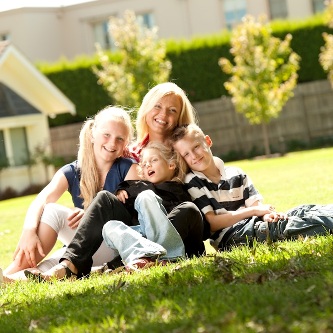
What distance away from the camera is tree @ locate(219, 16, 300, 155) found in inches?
1108

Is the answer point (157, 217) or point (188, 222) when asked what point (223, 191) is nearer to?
point (188, 222)

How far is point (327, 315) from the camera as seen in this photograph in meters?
4.12

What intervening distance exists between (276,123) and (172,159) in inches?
933

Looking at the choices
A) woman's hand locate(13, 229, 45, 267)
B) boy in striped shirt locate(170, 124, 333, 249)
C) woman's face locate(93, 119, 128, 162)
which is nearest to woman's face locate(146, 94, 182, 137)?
boy in striped shirt locate(170, 124, 333, 249)

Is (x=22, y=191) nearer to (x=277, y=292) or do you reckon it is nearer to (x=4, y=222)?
(x=4, y=222)

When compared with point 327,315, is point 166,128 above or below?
above

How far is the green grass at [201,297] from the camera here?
4273 mm

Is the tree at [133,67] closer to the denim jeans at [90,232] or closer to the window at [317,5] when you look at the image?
the window at [317,5]

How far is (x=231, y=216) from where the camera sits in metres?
7.40

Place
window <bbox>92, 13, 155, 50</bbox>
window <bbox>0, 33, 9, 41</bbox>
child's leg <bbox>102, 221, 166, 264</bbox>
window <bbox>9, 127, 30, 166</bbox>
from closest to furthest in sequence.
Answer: child's leg <bbox>102, 221, 166, 264</bbox>
window <bbox>9, 127, 30, 166</bbox>
window <bbox>0, 33, 9, 41</bbox>
window <bbox>92, 13, 155, 50</bbox>

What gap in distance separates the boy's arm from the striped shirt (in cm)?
7

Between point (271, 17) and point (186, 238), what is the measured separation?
102 feet

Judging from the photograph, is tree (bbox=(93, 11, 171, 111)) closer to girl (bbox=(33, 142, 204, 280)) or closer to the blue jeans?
girl (bbox=(33, 142, 204, 280))

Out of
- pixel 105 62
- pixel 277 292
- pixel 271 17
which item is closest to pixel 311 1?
pixel 271 17
